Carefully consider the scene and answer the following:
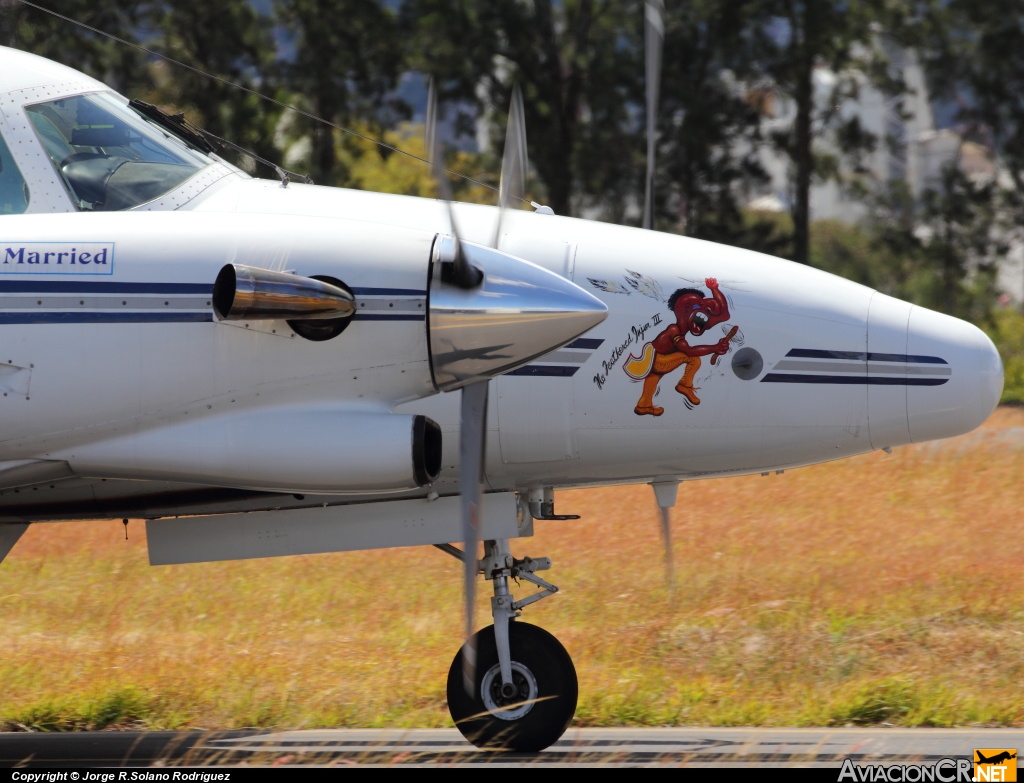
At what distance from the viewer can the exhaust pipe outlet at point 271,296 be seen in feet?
16.2

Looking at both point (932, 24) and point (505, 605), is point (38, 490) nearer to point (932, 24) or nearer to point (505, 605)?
point (505, 605)

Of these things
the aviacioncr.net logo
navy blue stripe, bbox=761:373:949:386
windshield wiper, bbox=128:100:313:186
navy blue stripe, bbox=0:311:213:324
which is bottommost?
the aviacioncr.net logo

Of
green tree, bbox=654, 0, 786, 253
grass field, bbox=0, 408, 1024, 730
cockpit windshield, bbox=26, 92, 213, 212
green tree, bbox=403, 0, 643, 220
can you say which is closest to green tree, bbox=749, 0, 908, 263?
green tree, bbox=654, 0, 786, 253

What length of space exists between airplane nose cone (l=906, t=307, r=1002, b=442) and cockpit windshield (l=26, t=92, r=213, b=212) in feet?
11.3

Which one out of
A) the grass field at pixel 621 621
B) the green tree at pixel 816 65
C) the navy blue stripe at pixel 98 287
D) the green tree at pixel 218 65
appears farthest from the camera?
the green tree at pixel 816 65

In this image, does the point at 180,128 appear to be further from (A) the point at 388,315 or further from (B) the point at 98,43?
(B) the point at 98,43

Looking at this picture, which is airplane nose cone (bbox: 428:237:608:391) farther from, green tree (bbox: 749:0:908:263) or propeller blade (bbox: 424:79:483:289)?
green tree (bbox: 749:0:908:263)

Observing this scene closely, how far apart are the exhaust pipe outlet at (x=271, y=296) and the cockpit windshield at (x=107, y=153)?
1.03 meters

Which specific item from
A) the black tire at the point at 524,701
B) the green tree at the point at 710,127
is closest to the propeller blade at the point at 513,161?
the black tire at the point at 524,701

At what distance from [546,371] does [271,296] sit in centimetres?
141

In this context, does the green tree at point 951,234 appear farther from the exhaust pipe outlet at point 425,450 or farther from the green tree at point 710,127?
the exhaust pipe outlet at point 425,450

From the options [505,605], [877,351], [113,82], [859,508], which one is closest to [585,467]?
[505,605]

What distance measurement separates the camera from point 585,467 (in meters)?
5.98

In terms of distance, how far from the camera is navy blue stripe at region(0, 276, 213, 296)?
5.16 m
